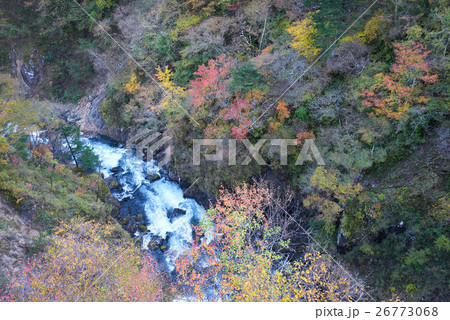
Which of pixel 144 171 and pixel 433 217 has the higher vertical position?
pixel 433 217

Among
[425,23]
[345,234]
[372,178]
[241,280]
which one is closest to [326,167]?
[372,178]

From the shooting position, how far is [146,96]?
21719mm

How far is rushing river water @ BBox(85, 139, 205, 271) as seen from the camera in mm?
18781

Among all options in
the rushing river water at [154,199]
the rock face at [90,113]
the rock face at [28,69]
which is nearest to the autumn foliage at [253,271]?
the rushing river water at [154,199]

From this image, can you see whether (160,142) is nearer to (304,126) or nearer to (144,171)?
(144,171)

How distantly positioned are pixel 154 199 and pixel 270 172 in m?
9.99

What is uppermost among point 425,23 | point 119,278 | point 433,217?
point 425,23

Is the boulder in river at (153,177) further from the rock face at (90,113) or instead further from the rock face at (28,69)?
the rock face at (28,69)

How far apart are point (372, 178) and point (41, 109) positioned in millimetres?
24555

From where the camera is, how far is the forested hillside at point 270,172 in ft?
38.9

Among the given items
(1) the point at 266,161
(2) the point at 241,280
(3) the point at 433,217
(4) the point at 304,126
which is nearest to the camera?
(2) the point at 241,280

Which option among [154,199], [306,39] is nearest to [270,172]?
[306,39]

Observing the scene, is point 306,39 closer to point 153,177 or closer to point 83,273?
point 153,177

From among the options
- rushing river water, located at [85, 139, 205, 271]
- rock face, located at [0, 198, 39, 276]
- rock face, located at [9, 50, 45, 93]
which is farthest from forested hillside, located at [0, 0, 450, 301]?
rock face, located at [9, 50, 45, 93]
